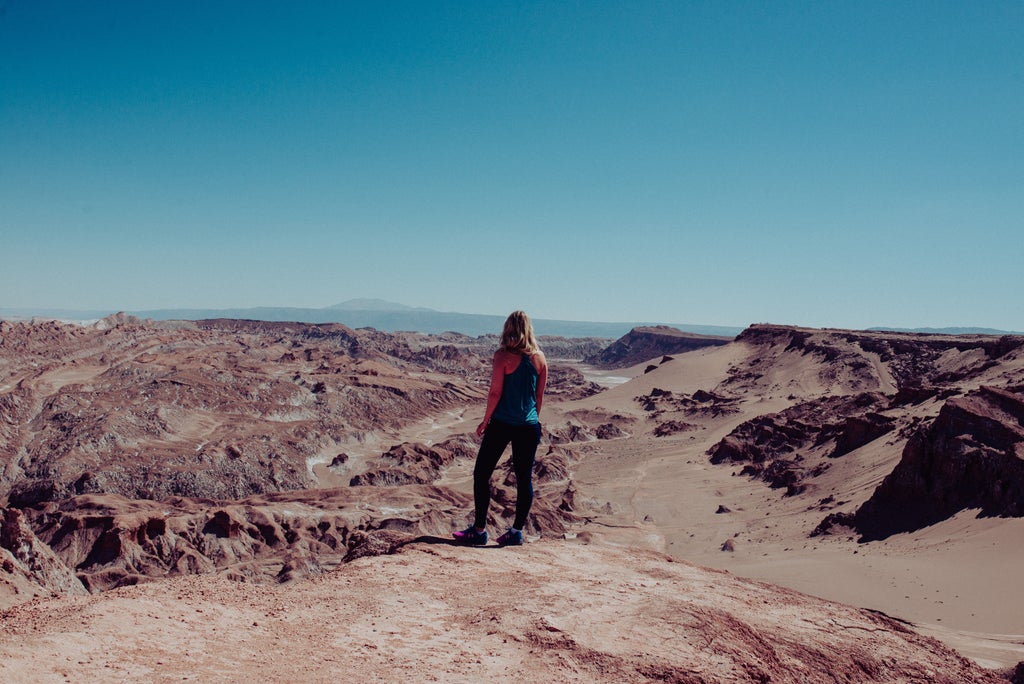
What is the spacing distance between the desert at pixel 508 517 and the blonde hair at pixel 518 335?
5.98 feet

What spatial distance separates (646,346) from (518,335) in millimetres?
112632

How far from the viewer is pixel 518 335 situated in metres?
5.36

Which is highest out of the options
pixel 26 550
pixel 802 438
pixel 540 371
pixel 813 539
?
pixel 540 371

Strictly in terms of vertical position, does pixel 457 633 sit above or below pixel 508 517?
above

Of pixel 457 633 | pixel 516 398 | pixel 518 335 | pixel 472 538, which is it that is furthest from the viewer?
pixel 472 538

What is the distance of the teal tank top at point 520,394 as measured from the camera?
5445 mm

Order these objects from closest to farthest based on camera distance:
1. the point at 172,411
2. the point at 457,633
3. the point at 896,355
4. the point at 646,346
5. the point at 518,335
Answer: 1. the point at 457,633
2. the point at 518,335
3. the point at 172,411
4. the point at 896,355
5. the point at 646,346

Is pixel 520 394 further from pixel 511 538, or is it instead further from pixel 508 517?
pixel 508 517

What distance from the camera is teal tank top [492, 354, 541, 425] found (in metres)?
5.45

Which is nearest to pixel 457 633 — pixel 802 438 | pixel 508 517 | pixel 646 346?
pixel 508 517

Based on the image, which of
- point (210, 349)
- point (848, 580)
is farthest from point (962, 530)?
point (210, 349)

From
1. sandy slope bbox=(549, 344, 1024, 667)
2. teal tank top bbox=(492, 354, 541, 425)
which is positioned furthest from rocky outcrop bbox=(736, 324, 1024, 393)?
teal tank top bbox=(492, 354, 541, 425)

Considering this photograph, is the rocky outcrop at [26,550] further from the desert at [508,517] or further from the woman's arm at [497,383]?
the woman's arm at [497,383]

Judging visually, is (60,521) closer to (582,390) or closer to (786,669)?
(786,669)
